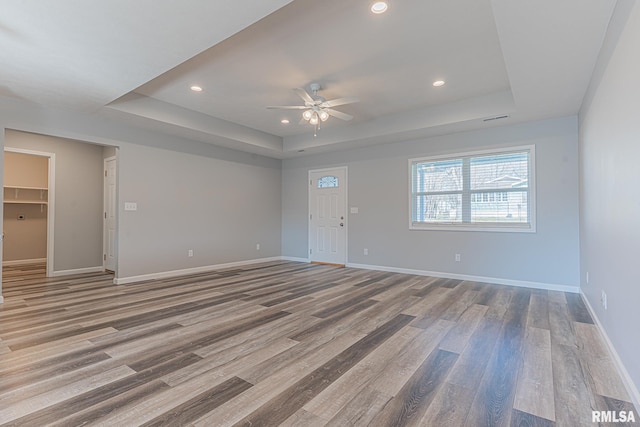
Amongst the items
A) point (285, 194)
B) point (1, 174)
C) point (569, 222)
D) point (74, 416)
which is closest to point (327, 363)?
point (74, 416)

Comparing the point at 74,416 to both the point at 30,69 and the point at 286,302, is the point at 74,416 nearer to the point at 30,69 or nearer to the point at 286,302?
the point at 286,302

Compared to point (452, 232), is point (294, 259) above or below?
below

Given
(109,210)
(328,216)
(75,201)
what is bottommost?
(328,216)

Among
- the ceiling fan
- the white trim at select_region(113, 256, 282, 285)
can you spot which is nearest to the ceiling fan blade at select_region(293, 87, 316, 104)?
the ceiling fan

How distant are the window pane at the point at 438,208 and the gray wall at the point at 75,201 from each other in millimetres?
6348

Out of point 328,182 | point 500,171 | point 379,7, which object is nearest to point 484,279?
point 500,171

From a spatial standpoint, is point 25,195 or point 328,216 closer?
point 25,195

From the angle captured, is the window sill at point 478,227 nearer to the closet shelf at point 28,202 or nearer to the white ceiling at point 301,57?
the white ceiling at point 301,57

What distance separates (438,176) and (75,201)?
6.89 metres

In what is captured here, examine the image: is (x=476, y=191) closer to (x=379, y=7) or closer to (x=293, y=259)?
(x=379, y=7)

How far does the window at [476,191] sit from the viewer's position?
4.78 m

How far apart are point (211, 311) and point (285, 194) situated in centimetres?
460

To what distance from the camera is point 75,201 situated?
19.5 ft

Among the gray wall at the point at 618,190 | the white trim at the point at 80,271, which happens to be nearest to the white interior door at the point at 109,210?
the white trim at the point at 80,271
